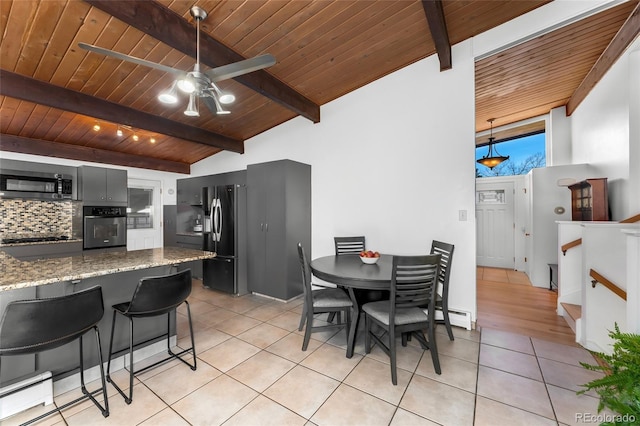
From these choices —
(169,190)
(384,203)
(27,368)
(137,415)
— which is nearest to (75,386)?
(27,368)

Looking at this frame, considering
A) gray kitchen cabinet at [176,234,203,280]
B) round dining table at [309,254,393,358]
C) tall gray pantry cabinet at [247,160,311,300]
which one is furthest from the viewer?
gray kitchen cabinet at [176,234,203,280]

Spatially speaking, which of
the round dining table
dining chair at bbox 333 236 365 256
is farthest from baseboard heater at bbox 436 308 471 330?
dining chair at bbox 333 236 365 256

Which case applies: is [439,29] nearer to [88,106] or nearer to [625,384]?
[625,384]

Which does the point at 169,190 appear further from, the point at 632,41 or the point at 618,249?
the point at 632,41

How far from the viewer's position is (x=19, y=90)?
262 cm

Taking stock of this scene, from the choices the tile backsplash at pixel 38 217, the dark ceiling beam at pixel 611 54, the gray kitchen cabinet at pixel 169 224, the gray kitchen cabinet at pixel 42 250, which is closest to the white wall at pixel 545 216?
the dark ceiling beam at pixel 611 54

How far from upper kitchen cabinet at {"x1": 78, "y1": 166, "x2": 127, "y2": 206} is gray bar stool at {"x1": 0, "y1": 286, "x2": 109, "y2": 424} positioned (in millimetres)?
3595

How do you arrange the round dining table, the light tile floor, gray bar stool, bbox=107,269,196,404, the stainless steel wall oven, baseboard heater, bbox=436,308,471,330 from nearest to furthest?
the light tile floor → gray bar stool, bbox=107,269,196,404 → the round dining table → baseboard heater, bbox=436,308,471,330 → the stainless steel wall oven

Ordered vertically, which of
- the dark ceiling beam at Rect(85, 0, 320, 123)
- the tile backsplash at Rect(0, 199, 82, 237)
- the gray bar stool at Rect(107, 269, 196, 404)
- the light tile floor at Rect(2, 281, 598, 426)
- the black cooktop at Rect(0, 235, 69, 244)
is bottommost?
the light tile floor at Rect(2, 281, 598, 426)

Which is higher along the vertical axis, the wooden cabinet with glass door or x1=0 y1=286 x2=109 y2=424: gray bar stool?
the wooden cabinet with glass door

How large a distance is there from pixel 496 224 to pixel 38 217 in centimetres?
870

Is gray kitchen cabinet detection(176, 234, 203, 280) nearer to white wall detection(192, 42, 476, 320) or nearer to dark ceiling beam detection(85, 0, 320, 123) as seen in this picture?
white wall detection(192, 42, 476, 320)

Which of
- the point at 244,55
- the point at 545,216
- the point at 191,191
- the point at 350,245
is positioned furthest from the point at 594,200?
the point at 191,191

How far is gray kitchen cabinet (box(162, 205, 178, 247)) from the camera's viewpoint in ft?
18.5
